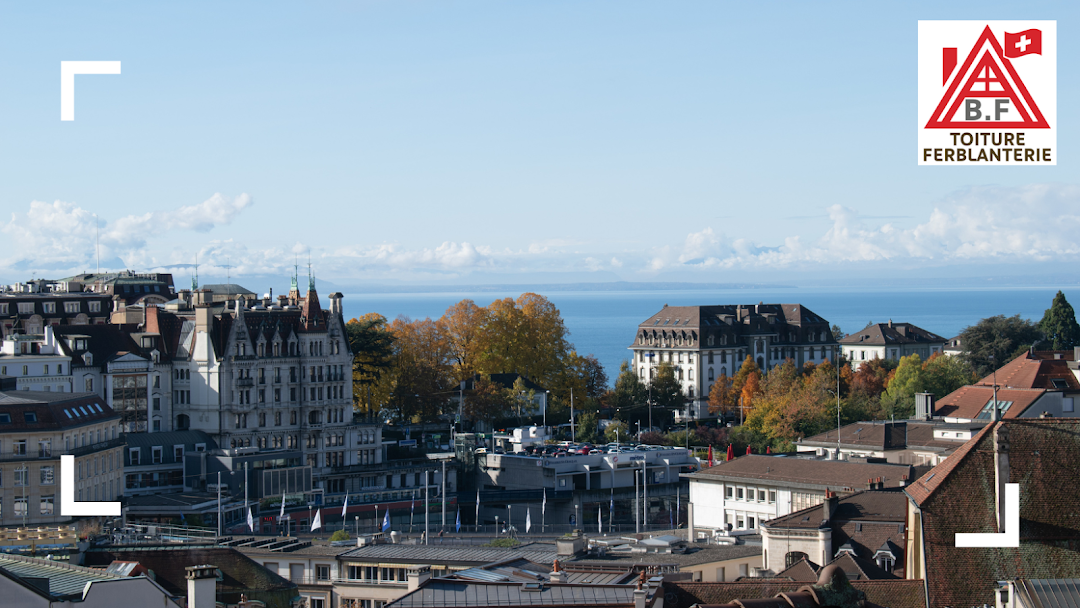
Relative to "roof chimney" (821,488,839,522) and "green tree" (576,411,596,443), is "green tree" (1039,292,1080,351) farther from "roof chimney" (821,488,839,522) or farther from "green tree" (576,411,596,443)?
"roof chimney" (821,488,839,522)

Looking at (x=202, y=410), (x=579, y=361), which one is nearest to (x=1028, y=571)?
(x=202, y=410)

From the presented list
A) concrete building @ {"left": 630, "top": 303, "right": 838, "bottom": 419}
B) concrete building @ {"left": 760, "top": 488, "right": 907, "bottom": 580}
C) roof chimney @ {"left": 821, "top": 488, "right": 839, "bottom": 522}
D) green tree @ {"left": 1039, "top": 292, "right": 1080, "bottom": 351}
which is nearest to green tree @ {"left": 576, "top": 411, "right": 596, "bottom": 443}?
concrete building @ {"left": 630, "top": 303, "right": 838, "bottom": 419}

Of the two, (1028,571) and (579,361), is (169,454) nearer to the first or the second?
(579,361)

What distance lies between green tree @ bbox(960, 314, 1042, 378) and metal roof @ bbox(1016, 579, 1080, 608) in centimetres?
11304

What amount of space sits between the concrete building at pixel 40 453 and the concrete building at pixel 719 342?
246ft

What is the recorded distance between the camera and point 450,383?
126 m

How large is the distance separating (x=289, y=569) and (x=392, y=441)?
60982mm

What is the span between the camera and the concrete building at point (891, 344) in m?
173

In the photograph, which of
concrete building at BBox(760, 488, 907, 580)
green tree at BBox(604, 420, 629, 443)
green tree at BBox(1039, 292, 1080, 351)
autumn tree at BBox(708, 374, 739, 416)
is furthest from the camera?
green tree at BBox(1039, 292, 1080, 351)

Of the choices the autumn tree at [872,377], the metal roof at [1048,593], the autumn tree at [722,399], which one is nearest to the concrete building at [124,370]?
the autumn tree at [722,399]

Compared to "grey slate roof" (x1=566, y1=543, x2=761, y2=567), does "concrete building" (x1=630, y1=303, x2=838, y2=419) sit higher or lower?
higher

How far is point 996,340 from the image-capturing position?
143m

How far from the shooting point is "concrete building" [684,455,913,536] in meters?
71.1

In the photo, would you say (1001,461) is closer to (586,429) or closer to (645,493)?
(645,493)
